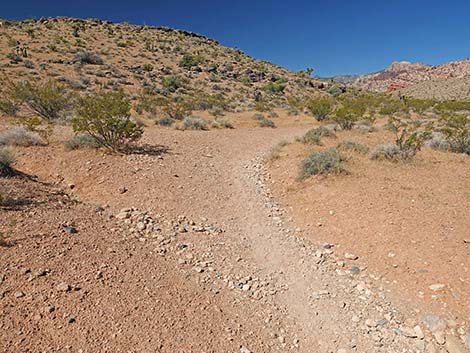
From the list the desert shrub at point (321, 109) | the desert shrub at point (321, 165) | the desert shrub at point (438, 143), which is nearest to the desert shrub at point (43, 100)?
the desert shrub at point (321, 165)

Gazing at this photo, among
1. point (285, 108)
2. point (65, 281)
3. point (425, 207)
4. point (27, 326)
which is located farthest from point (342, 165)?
point (285, 108)

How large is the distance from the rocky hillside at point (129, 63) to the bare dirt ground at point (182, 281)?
19142 mm

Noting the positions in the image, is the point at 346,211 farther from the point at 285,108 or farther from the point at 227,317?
the point at 285,108

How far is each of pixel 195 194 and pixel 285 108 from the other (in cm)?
2226

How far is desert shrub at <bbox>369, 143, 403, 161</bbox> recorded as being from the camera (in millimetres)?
9969

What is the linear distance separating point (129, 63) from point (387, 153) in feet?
105

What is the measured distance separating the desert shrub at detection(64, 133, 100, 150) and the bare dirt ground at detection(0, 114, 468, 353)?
1709 millimetres

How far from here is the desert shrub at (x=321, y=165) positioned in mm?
8430

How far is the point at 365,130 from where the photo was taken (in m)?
15.7

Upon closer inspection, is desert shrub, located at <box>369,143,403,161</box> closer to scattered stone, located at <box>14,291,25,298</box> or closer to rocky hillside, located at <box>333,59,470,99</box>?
scattered stone, located at <box>14,291,25,298</box>

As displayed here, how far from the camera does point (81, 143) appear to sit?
9562mm

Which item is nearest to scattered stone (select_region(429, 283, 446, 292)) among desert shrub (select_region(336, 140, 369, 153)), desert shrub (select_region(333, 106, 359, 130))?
desert shrub (select_region(336, 140, 369, 153))

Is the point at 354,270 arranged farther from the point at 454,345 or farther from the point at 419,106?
the point at 419,106

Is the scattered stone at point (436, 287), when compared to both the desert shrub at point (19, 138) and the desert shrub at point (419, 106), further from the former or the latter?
the desert shrub at point (419, 106)
